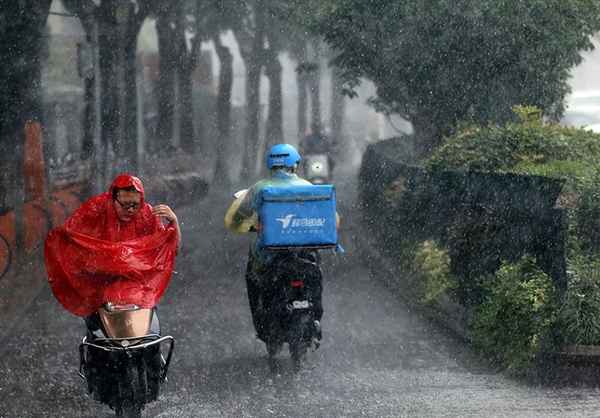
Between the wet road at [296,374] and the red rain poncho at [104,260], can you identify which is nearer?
the red rain poncho at [104,260]

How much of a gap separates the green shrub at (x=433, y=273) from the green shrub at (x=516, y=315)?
1.47 meters

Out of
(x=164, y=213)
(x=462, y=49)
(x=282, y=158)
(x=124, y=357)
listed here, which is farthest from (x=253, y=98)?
(x=124, y=357)

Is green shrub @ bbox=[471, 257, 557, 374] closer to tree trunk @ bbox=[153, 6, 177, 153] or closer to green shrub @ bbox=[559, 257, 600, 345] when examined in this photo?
green shrub @ bbox=[559, 257, 600, 345]

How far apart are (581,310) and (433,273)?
3498 millimetres

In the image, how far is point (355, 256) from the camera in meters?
16.8

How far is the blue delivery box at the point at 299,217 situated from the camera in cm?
857

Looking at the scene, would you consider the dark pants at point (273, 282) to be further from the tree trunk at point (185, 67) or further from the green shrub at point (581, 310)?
the tree trunk at point (185, 67)

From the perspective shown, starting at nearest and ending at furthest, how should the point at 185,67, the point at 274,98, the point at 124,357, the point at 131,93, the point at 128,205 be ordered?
the point at 124,357
the point at 128,205
the point at 131,93
the point at 185,67
the point at 274,98

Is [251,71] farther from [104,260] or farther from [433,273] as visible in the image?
[104,260]

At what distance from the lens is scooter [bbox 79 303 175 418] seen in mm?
6949

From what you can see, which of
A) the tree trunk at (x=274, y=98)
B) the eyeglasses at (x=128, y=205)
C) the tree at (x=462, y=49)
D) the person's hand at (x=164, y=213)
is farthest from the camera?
the tree trunk at (x=274, y=98)

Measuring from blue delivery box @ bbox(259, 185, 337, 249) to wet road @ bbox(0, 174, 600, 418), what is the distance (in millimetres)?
1085

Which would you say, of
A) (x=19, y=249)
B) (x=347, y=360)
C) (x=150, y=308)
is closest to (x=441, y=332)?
(x=347, y=360)

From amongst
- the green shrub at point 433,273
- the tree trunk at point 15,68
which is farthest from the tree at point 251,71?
the green shrub at point 433,273
